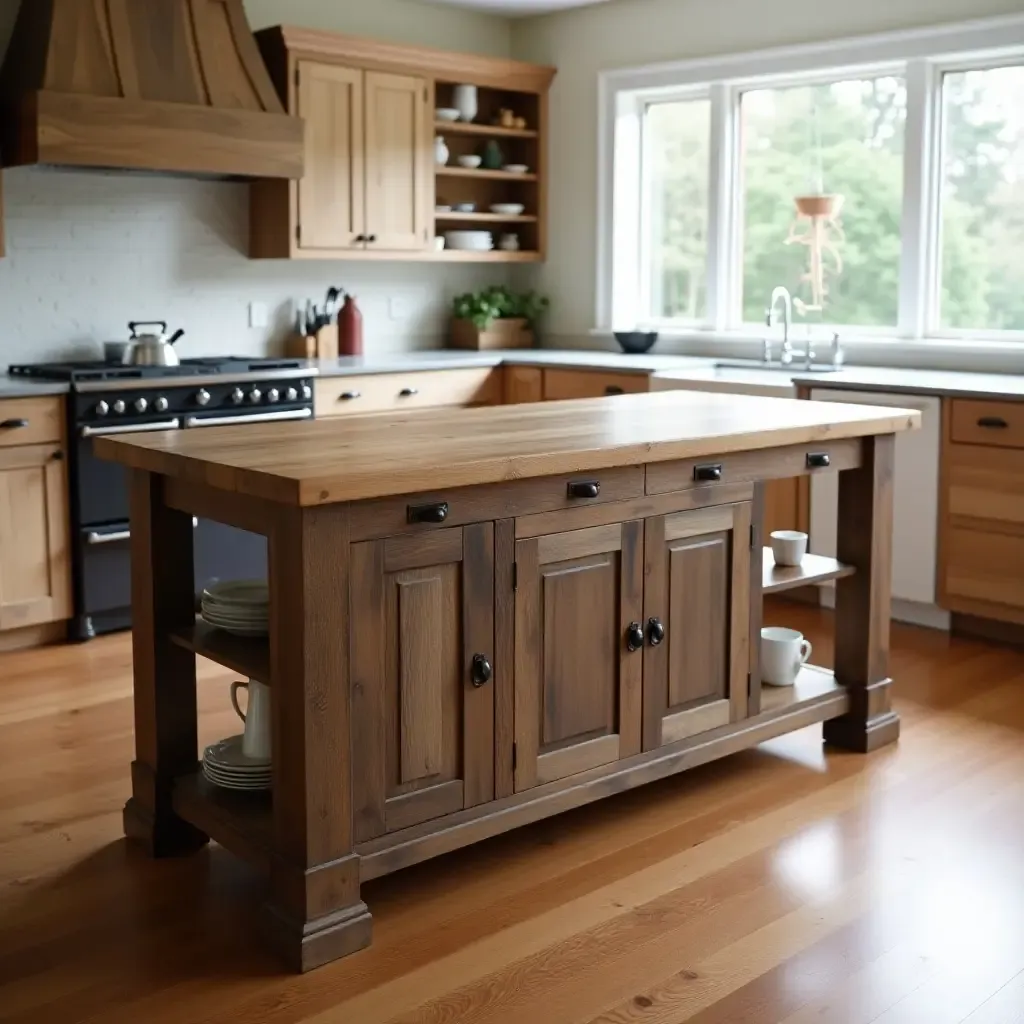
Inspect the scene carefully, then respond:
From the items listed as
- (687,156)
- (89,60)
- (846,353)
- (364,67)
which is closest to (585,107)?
(687,156)

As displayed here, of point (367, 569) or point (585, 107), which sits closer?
point (367, 569)

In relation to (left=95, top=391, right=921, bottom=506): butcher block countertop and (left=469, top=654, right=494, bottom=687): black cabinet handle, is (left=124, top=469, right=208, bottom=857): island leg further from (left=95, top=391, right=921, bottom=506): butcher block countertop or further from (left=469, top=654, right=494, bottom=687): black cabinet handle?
(left=469, top=654, right=494, bottom=687): black cabinet handle

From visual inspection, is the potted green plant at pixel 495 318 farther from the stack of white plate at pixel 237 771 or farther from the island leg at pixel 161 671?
the stack of white plate at pixel 237 771

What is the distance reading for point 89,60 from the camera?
4.89 m

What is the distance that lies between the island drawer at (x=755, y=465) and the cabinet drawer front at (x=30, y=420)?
247 cm

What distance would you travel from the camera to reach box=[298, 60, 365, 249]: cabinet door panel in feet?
18.9

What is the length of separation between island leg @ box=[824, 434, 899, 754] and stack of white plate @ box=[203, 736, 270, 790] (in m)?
1.65

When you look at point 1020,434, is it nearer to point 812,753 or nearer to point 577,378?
point 812,753

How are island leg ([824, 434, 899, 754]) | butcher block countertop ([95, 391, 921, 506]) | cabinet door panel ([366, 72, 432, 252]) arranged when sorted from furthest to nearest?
cabinet door panel ([366, 72, 432, 252])
island leg ([824, 434, 899, 754])
butcher block countertop ([95, 391, 921, 506])

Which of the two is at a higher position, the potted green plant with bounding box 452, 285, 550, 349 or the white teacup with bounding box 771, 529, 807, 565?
the potted green plant with bounding box 452, 285, 550, 349

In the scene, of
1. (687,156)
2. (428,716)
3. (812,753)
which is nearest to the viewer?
(428,716)

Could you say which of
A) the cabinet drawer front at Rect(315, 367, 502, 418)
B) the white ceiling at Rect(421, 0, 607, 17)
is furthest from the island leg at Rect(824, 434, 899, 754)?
the white ceiling at Rect(421, 0, 607, 17)

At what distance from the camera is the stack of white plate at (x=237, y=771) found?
295 centimetres

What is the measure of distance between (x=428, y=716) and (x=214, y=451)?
0.69 m
